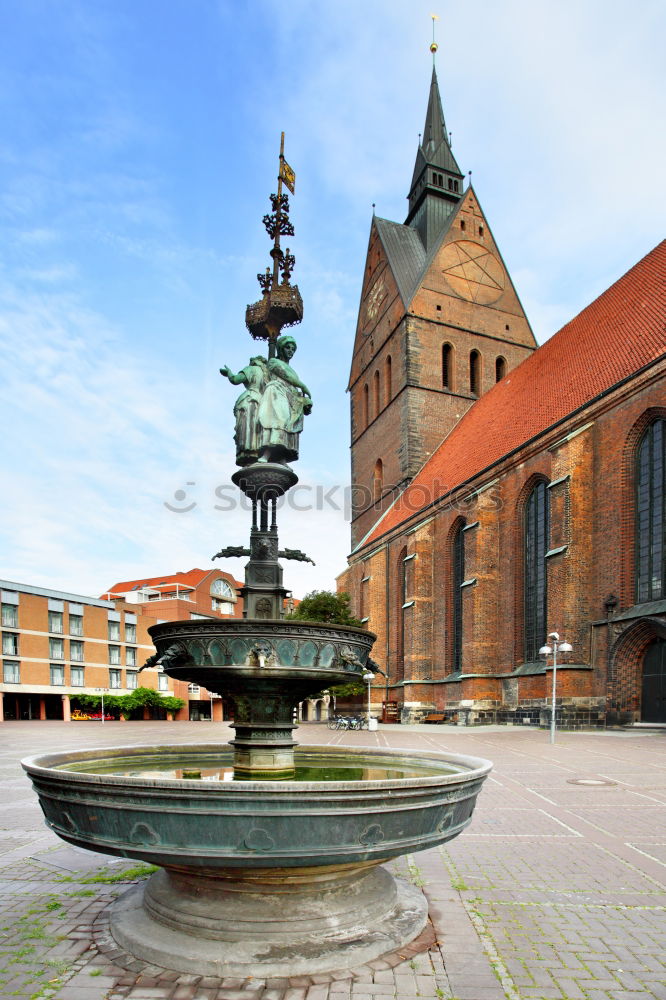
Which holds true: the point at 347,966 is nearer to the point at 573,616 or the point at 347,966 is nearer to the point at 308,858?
the point at 308,858

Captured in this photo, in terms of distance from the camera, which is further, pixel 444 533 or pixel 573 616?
pixel 444 533

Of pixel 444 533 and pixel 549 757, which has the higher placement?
pixel 444 533

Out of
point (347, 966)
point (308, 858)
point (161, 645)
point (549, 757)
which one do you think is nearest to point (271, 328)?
point (161, 645)

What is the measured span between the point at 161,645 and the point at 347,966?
6.60ft

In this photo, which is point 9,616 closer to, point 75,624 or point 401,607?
point 75,624

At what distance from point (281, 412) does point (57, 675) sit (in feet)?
157

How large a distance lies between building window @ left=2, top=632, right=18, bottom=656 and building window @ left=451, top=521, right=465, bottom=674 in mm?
30355

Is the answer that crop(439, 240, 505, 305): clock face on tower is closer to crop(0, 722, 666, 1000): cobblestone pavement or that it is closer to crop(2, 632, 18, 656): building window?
crop(2, 632, 18, 656): building window

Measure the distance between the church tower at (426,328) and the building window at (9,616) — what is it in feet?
75.7

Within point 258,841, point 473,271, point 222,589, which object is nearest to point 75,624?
point 222,589

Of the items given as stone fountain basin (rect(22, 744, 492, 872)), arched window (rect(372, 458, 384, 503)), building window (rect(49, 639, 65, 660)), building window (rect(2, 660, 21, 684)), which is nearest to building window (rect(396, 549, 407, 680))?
arched window (rect(372, 458, 384, 503))

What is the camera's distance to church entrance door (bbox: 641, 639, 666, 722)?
1852cm

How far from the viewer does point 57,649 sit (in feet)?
157

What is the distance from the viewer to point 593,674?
66.2 ft
